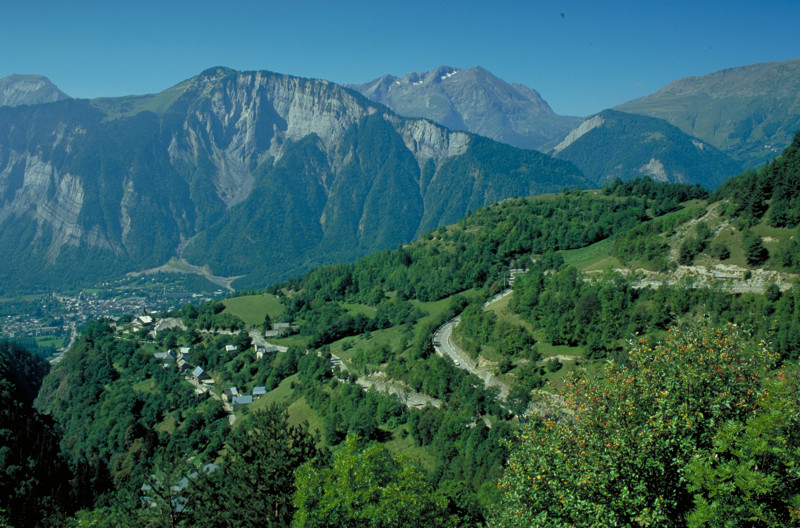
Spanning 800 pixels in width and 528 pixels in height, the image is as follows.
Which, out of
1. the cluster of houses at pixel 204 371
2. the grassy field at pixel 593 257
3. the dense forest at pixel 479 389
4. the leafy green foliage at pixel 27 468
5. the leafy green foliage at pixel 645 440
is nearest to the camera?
the leafy green foliage at pixel 645 440

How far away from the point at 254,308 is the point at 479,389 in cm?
6384

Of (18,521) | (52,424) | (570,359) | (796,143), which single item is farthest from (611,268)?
(52,424)

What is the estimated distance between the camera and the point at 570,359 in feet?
152

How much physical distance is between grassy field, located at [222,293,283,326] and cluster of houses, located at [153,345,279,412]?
11.4 metres

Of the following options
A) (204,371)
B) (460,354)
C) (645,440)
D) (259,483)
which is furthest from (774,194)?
(204,371)

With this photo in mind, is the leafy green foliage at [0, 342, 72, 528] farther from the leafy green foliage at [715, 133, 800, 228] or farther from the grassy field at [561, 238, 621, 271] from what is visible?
the leafy green foliage at [715, 133, 800, 228]

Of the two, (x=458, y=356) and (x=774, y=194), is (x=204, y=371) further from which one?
(x=774, y=194)

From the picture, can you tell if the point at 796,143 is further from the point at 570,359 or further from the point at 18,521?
the point at 18,521

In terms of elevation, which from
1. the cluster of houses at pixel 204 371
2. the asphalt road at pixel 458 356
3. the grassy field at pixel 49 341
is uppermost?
the asphalt road at pixel 458 356

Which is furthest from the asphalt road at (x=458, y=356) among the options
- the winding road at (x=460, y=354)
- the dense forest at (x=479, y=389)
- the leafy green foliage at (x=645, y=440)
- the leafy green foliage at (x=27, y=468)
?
the leafy green foliage at (x=27, y=468)

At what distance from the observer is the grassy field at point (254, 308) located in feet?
304

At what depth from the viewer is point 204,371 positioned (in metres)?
77.5

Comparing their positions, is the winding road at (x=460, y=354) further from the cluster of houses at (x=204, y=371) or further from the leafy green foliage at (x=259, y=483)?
the cluster of houses at (x=204, y=371)

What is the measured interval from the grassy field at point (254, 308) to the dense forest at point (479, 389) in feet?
2.04
